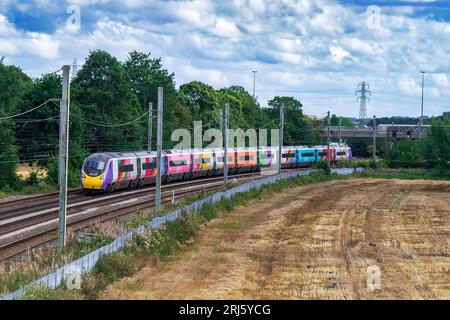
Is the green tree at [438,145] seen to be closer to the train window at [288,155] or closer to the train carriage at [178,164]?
the train window at [288,155]

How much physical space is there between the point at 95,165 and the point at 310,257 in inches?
879

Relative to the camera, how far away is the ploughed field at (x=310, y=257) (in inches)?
734

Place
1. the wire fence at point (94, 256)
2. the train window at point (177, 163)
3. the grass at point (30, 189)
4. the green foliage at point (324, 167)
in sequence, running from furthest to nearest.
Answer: the green foliage at point (324, 167) < the train window at point (177, 163) < the grass at point (30, 189) < the wire fence at point (94, 256)

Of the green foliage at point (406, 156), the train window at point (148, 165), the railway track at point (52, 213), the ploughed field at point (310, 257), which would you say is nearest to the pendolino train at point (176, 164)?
the train window at point (148, 165)

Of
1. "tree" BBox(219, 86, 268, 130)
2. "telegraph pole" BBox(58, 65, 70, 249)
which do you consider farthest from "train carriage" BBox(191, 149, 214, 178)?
"tree" BBox(219, 86, 268, 130)

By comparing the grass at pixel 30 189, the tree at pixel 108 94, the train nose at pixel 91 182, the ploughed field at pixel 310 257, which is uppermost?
the tree at pixel 108 94

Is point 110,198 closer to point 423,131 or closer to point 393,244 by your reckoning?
point 393,244

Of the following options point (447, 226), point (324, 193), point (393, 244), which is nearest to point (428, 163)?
point (324, 193)

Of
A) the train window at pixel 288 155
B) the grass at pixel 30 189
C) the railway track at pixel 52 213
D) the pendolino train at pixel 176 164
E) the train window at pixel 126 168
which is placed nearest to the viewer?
the railway track at pixel 52 213

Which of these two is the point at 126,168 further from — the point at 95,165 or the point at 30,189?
the point at 30,189

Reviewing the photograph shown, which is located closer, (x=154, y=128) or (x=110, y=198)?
(x=110, y=198)

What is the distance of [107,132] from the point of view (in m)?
60.6

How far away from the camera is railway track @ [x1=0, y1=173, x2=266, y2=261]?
2697 centimetres
